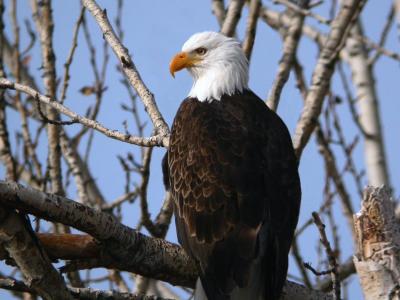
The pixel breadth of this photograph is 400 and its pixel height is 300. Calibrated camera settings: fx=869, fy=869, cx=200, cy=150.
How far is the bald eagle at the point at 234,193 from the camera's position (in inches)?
195

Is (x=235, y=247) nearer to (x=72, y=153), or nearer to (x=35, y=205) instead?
(x=35, y=205)

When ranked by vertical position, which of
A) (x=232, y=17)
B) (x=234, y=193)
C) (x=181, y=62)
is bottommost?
(x=234, y=193)

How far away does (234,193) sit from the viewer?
512 cm

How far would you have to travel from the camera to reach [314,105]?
6363 mm

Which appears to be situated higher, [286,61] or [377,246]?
[286,61]

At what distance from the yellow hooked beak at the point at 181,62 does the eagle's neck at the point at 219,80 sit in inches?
3.2

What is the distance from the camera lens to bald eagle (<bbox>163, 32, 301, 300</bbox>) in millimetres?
4949

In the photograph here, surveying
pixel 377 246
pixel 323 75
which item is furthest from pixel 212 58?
pixel 377 246

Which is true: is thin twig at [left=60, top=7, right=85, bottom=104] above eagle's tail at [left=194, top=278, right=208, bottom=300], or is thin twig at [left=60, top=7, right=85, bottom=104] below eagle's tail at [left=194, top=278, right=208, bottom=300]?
above

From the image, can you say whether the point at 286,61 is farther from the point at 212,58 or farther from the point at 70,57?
the point at 70,57

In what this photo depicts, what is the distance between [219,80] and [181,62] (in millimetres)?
383

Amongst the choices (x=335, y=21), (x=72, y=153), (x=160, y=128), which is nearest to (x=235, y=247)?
(x=160, y=128)

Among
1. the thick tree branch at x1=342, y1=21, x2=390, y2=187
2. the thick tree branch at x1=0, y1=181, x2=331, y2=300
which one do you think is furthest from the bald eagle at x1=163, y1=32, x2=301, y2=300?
the thick tree branch at x1=342, y1=21, x2=390, y2=187

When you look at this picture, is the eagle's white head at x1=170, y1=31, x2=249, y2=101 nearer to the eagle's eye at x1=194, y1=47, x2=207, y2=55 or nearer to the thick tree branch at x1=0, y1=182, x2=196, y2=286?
the eagle's eye at x1=194, y1=47, x2=207, y2=55
